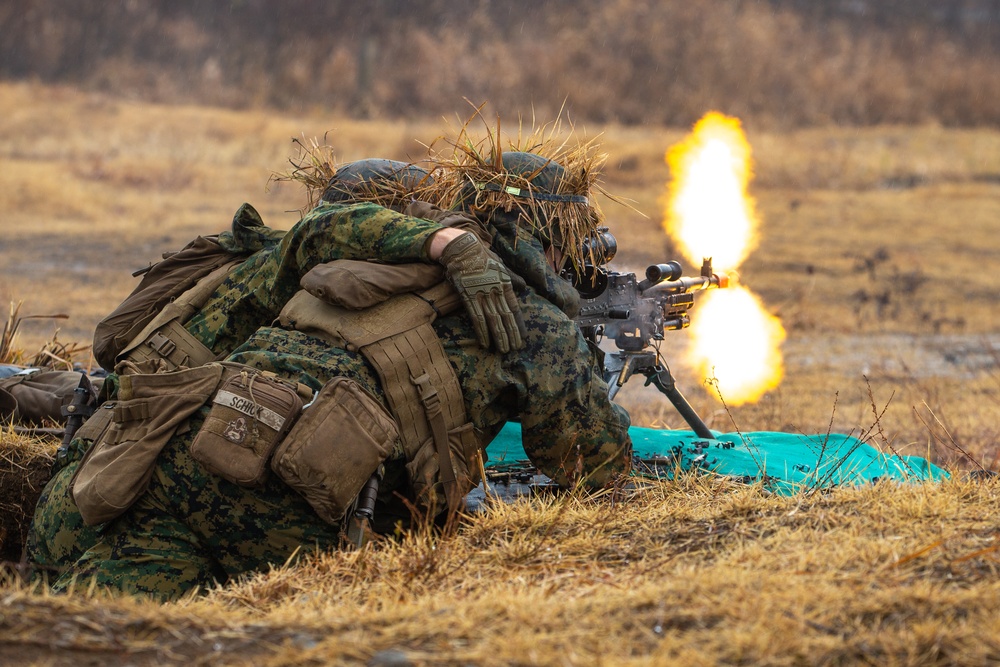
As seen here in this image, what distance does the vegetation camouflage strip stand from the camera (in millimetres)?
3576

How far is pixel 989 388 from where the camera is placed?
877 centimetres

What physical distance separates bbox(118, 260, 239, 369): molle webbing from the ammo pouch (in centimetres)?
68

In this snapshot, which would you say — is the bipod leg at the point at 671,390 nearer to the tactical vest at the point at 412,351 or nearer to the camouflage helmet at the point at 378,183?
the camouflage helmet at the point at 378,183

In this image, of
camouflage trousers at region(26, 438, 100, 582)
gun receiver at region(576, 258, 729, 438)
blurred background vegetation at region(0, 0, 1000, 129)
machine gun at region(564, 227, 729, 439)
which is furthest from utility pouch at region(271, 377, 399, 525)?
blurred background vegetation at region(0, 0, 1000, 129)

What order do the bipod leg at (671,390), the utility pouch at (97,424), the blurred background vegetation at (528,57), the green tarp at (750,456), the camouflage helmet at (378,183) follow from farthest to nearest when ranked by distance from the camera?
the blurred background vegetation at (528,57)
the bipod leg at (671,390)
the green tarp at (750,456)
the camouflage helmet at (378,183)
the utility pouch at (97,424)

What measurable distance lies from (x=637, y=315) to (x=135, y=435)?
2.62m

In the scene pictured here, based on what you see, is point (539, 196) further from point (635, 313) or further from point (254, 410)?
point (254, 410)

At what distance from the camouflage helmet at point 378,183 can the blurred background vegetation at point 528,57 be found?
19226 mm

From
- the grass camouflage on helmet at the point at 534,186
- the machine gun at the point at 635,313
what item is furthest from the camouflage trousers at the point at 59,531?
the machine gun at the point at 635,313

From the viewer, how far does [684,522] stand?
3.66 m

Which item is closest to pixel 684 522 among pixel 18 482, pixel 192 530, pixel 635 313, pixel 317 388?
pixel 317 388

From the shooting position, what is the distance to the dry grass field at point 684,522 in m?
2.62

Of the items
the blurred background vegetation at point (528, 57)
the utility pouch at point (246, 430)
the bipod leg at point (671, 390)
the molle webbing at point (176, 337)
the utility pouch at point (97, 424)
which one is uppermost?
the blurred background vegetation at point (528, 57)

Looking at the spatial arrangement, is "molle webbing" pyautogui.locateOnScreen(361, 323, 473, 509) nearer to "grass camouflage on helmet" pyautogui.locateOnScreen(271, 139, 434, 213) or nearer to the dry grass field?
the dry grass field
